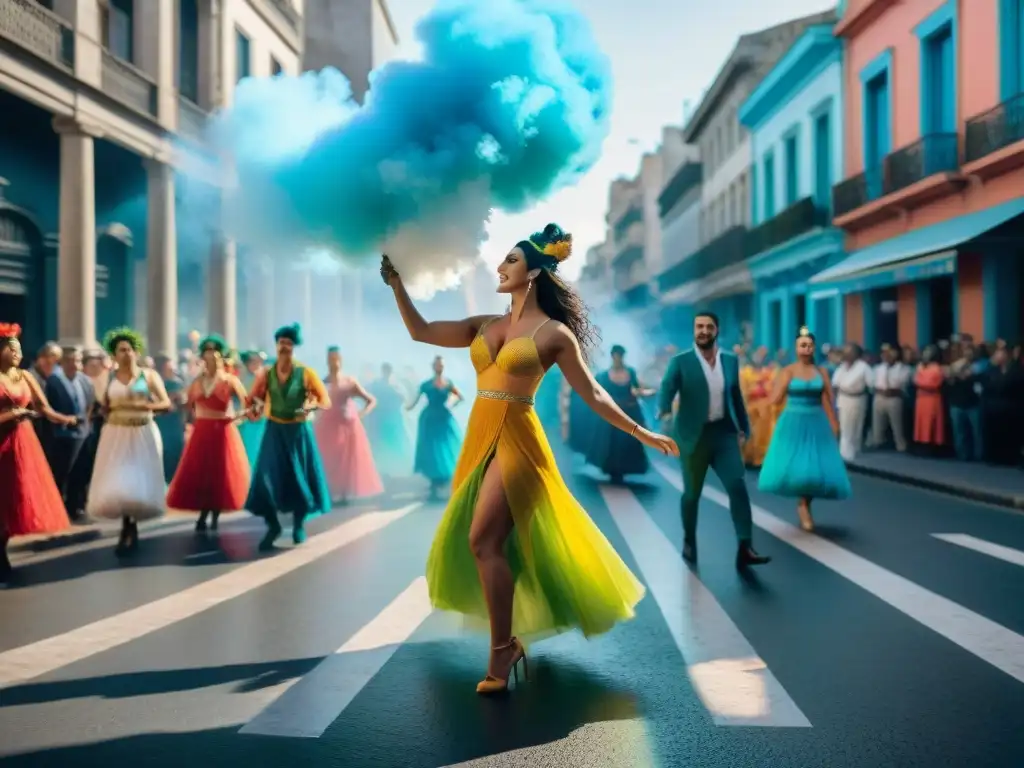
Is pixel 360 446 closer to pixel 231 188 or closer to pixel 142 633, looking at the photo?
pixel 231 188

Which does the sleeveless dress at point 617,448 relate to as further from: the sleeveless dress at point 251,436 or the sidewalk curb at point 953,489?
the sleeveless dress at point 251,436

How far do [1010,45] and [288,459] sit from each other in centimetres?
1527

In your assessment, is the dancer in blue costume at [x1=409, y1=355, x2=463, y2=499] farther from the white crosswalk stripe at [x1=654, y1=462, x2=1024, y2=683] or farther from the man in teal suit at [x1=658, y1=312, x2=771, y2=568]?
the man in teal suit at [x1=658, y1=312, x2=771, y2=568]

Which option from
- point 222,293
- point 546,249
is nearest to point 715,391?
point 546,249

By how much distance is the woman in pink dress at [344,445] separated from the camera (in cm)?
1251

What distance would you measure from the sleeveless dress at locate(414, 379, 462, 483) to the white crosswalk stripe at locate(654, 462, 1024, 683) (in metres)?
4.72

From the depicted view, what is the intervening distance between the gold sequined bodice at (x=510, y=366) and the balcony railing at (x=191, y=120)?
61.4 feet

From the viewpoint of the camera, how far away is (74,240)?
17344mm

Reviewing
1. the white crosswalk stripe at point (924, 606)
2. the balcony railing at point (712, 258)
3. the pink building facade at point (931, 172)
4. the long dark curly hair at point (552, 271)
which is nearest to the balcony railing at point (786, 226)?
the balcony railing at point (712, 258)

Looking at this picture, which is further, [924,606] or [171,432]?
[171,432]

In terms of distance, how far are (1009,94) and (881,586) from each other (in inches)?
567

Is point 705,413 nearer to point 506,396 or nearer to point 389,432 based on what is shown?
point 506,396

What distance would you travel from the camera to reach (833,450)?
388 inches

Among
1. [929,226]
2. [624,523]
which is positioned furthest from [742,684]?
[929,226]
